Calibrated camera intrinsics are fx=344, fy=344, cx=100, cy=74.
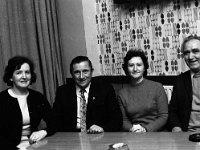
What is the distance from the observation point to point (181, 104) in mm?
2629

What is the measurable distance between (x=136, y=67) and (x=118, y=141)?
38.1 inches

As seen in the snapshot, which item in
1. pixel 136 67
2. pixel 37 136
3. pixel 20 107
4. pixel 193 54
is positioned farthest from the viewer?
pixel 136 67

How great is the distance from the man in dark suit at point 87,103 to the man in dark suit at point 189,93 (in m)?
0.47


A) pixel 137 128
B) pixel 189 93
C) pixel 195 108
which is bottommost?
pixel 137 128

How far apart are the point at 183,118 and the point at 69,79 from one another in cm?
167

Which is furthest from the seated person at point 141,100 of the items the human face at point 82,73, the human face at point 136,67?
the human face at point 82,73

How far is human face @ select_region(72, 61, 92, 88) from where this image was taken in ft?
9.01

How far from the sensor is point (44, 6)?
3.72 m

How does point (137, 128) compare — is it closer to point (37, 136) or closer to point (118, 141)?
point (118, 141)

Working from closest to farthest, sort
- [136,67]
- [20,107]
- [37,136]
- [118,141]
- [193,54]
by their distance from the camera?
[118,141] → [37,136] → [193,54] → [20,107] → [136,67]

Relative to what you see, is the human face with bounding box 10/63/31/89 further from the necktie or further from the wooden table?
the wooden table

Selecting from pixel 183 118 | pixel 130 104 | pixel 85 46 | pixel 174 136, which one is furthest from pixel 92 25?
pixel 174 136

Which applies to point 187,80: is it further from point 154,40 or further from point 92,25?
point 92,25

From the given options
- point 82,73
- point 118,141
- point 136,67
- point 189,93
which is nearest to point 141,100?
point 136,67
